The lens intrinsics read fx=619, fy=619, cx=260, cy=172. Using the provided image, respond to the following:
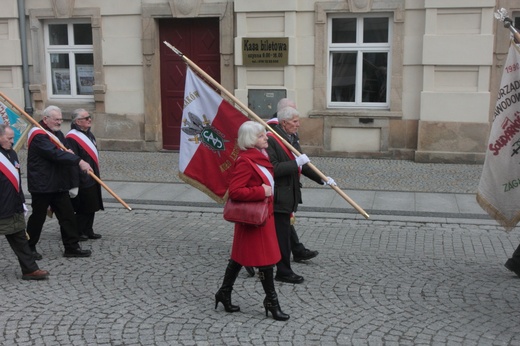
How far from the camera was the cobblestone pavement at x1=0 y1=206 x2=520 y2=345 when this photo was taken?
4.63 meters

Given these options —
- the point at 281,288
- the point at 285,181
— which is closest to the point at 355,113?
the point at 285,181

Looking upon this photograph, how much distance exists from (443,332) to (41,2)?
11.9 meters

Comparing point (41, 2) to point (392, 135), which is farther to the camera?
point (41, 2)

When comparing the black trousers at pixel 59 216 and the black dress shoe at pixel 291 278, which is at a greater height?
the black trousers at pixel 59 216

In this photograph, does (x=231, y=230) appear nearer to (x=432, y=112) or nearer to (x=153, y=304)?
(x=153, y=304)

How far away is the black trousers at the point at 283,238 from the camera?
570 cm

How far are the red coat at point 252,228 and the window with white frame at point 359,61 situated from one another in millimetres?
8191

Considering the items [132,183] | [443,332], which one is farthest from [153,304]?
[132,183]

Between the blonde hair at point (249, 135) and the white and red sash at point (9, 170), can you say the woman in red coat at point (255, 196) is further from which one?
the white and red sash at point (9, 170)

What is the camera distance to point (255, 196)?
470 cm

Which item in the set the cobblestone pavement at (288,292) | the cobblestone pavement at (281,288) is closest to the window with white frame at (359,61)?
the cobblestone pavement at (281,288)

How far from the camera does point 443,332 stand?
4.64 metres

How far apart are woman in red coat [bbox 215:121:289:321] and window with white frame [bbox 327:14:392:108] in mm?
8183

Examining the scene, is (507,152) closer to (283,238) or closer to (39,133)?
(283,238)
